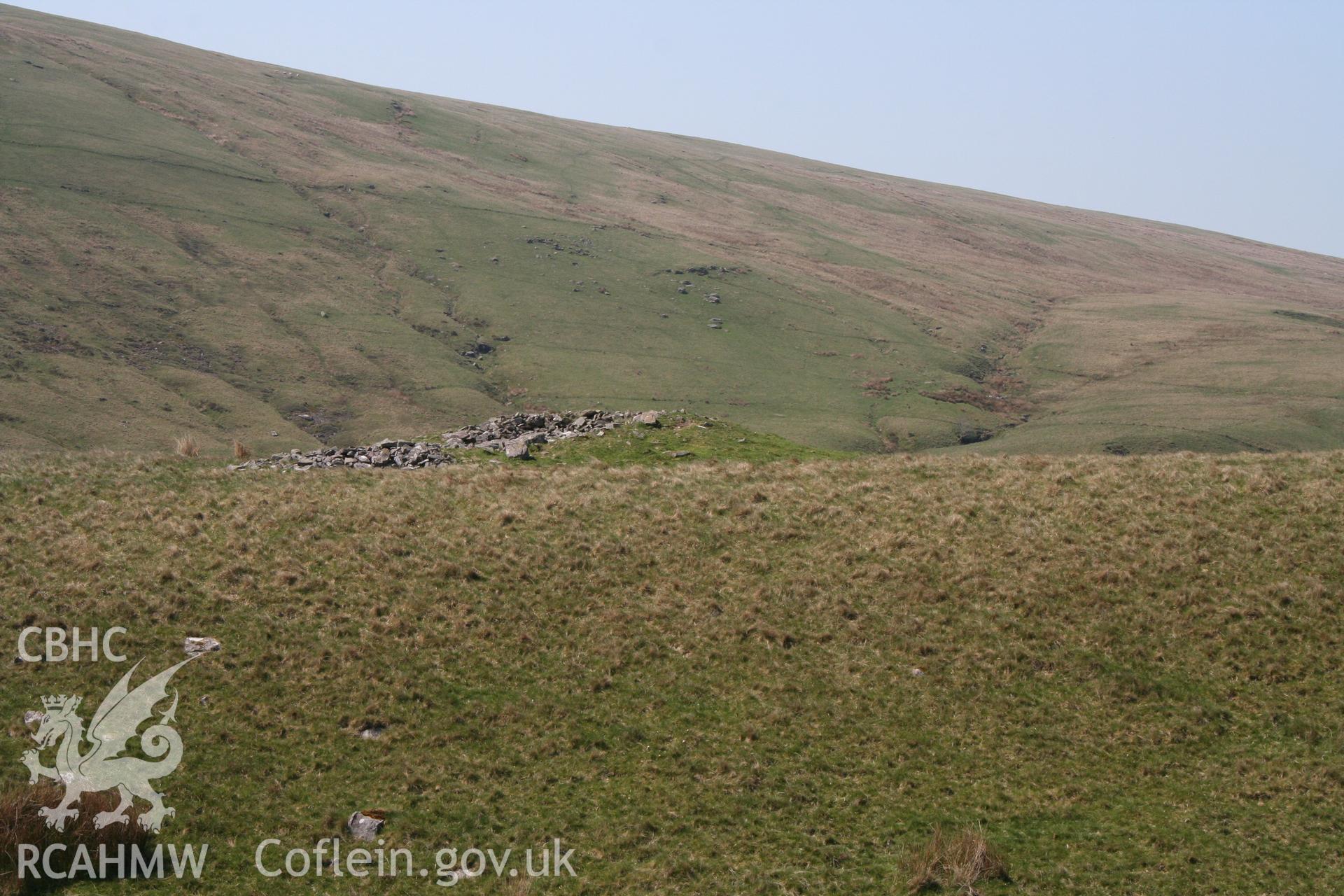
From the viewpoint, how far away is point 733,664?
21.7m

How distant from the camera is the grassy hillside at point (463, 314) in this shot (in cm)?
9056

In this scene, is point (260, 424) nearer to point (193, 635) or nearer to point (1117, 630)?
point (193, 635)

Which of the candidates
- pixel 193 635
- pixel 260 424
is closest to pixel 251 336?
pixel 260 424

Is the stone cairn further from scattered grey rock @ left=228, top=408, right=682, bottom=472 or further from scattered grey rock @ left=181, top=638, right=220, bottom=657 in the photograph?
scattered grey rock @ left=181, top=638, right=220, bottom=657

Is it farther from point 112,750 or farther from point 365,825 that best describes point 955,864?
point 112,750

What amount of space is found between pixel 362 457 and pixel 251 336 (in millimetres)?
72636

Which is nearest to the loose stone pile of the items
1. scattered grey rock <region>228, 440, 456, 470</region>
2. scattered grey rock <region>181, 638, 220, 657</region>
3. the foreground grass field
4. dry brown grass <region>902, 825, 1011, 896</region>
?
scattered grey rock <region>228, 440, 456, 470</region>

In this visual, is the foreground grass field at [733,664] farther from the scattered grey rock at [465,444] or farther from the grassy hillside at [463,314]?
the grassy hillside at [463,314]

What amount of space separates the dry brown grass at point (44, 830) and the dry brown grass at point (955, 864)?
12.3 metres

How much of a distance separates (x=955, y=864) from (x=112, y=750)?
14702 millimetres

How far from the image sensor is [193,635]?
68.7ft

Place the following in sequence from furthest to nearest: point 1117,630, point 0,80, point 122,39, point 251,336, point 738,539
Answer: point 122,39 → point 0,80 → point 251,336 → point 738,539 → point 1117,630

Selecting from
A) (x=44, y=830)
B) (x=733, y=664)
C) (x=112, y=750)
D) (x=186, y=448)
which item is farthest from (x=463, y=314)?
(x=44, y=830)

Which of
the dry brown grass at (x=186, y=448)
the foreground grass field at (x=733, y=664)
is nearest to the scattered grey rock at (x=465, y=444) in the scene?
the dry brown grass at (x=186, y=448)
